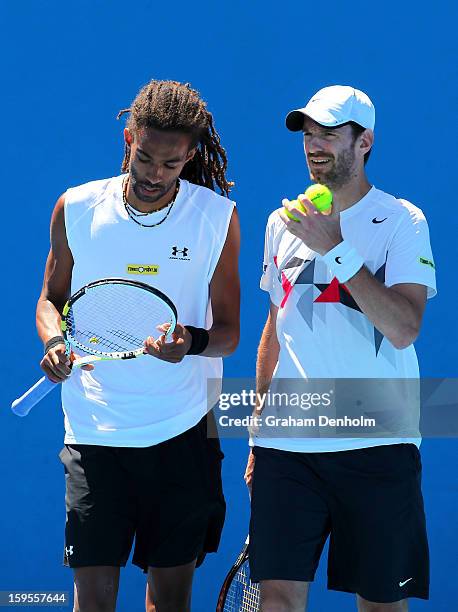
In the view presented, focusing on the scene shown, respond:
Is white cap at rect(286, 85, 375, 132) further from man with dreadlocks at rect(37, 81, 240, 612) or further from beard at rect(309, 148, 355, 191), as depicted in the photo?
man with dreadlocks at rect(37, 81, 240, 612)

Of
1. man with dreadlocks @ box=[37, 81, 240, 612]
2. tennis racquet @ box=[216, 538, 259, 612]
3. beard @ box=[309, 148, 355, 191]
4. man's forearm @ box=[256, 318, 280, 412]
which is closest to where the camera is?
beard @ box=[309, 148, 355, 191]

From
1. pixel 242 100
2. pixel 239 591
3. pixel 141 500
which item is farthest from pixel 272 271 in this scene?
pixel 242 100

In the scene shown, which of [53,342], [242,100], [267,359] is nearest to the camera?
[53,342]

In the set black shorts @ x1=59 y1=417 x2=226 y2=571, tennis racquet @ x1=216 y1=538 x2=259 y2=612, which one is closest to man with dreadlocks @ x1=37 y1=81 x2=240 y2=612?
black shorts @ x1=59 y1=417 x2=226 y2=571

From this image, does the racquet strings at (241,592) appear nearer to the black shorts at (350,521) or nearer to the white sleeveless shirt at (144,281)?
the black shorts at (350,521)

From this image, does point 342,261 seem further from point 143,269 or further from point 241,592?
point 241,592

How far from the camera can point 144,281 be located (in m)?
4.38

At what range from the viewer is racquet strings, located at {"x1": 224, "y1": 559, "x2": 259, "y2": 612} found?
4.67 metres

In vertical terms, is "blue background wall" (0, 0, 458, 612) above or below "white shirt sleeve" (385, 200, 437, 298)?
above

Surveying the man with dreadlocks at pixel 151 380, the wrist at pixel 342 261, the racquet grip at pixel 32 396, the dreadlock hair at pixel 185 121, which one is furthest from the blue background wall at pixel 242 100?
the wrist at pixel 342 261

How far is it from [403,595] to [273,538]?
1.45ft

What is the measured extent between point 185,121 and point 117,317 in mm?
669

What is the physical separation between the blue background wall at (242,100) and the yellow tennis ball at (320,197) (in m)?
1.54

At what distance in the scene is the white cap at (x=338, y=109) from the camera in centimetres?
424
